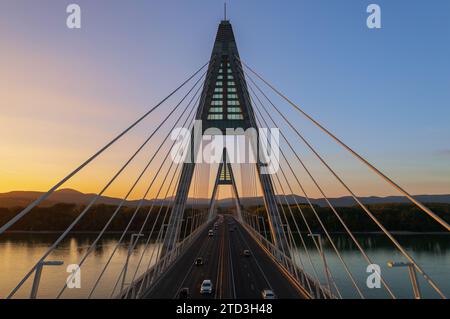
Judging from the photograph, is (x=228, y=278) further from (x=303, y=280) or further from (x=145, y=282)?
(x=303, y=280)

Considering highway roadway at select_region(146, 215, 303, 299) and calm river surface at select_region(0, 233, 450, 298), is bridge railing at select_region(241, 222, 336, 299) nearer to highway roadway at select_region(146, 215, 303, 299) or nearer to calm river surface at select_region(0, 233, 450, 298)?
highway roadway at select_region(146, 215, 303, 299)

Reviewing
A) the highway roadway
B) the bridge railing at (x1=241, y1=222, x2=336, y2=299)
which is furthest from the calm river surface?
the highway roadway

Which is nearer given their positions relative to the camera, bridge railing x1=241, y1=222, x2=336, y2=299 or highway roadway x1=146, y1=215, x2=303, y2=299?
bridge railing x1=241, y1=222, x2=336, y2=299

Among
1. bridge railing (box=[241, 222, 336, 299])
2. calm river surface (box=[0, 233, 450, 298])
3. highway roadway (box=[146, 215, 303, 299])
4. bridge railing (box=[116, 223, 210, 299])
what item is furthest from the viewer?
calm river surface (box=[0, 233, 450, 298])

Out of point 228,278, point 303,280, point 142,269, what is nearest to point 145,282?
point 228,278

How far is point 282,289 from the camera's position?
2189 centimetres

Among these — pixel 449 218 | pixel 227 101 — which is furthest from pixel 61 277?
pixel 449 218

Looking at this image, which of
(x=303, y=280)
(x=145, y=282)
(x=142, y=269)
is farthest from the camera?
(x=142, y=269)

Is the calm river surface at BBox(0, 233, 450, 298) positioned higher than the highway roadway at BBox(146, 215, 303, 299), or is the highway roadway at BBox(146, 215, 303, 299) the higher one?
the highway roadway at BBox(146, 215, 303, 299)

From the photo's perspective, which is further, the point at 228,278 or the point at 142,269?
the point at 142,269

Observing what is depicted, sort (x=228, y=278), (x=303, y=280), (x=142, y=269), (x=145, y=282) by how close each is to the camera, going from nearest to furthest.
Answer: (x=303, y=280)
(x=145, y=282)
(x=228, y=278)
(x=142, y=269)

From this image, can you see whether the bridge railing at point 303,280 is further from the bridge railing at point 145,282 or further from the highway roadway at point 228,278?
the bridge railing at point 145,282
